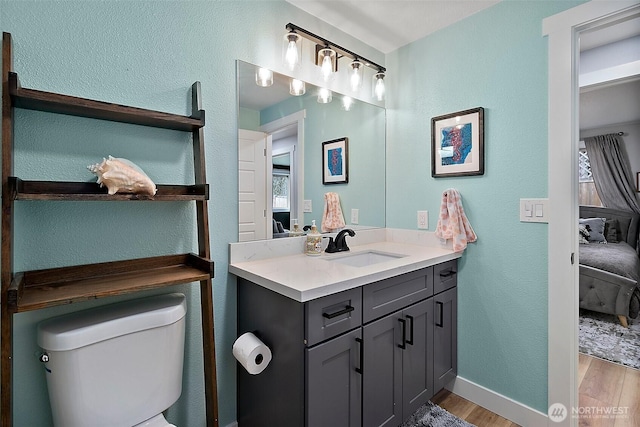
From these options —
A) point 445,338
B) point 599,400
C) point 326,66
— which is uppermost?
point 326,66

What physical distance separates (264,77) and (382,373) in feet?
5.14

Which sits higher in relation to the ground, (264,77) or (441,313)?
(264,77)

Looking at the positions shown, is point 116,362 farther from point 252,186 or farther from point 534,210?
point 534,210

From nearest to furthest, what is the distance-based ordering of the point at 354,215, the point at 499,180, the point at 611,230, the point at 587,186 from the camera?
the point at 499,180, the point at 354,215, the point at 611,230, the point at 587,186

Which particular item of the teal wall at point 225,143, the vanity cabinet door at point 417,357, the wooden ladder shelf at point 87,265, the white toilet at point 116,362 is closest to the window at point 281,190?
the teal wall at point 225,143

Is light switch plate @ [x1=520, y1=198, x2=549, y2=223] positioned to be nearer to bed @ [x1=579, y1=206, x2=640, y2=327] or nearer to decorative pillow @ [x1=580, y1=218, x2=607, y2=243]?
bed @ [x1=579, y1=206, x2=640, y2=327]

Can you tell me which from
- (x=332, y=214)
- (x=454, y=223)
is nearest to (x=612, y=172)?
(x=454, y=223)

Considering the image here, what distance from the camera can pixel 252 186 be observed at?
1.63 metres

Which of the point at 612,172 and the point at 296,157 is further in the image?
the point at 612,172

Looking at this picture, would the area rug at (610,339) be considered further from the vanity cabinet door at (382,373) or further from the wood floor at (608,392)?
the vanity cabinet door at (382,373)

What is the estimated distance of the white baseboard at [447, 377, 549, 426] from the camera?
5.43 feet

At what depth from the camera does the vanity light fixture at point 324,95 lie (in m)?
1.93

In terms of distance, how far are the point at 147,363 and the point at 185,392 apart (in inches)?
14.0

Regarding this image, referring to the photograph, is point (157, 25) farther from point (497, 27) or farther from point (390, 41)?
point (497, 27)
